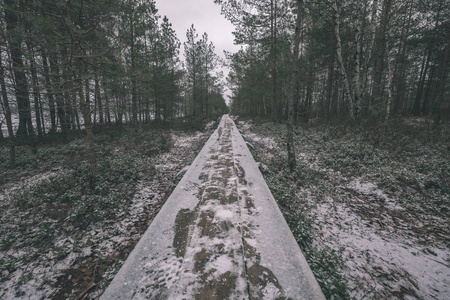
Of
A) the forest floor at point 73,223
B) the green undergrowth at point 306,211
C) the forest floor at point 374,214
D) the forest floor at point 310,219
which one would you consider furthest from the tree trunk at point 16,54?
the forest floor at point 374,214

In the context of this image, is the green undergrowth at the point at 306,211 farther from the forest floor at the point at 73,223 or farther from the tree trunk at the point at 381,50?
the tree trunk at the point at 381,50

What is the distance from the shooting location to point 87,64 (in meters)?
6.69

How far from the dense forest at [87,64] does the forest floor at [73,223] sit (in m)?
1.64

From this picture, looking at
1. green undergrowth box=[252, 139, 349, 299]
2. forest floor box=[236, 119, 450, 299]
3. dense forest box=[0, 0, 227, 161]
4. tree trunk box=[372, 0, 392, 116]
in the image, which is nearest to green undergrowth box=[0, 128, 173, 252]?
dense forest box=[0, 0, 227, 161]

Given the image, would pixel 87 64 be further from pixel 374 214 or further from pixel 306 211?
pixel 374 214

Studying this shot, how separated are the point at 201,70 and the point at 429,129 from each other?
90.0ft

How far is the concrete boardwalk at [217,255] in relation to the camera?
6.47 feet

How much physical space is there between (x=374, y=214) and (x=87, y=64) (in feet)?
33.6

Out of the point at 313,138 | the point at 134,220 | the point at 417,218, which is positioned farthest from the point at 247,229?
the point at 313,138

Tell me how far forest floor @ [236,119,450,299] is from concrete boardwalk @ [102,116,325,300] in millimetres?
619

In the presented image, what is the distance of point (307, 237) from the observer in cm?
329

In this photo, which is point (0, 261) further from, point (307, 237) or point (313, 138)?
point (313, 138)

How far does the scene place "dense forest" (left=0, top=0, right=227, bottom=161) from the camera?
453 cm

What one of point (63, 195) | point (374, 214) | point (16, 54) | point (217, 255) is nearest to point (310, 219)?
point (374, 214)
